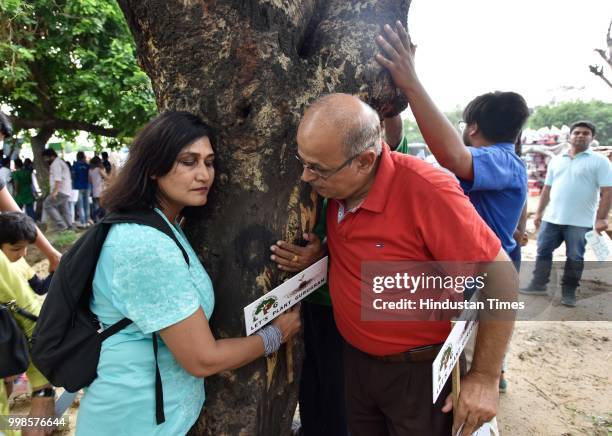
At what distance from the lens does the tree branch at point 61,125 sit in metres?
9.95

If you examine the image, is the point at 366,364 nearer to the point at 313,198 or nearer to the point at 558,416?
the point at 313,198

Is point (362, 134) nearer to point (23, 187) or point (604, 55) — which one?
point (604, 55)

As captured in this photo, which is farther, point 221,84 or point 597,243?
point 597,243

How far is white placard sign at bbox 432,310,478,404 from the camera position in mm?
1254

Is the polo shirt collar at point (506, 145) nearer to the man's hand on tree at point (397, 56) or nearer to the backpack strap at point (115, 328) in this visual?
the man's hand on tree at point (397, 56)

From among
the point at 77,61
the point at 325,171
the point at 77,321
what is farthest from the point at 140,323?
the point at 77,61

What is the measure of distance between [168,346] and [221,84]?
958 millimetres

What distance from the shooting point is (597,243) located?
5.04 meters

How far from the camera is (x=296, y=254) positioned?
5.38 feet

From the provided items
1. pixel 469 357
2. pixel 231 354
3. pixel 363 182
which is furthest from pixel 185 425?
pixel 469 357

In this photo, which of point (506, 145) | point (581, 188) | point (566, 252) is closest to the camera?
point (506, 145)

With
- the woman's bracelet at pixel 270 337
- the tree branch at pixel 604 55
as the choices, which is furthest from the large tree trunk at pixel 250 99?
the tree branch at pixel 604 55

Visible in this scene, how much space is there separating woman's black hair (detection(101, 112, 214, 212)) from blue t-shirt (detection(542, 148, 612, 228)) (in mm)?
5156

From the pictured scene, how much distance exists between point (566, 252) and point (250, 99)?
211 inches
